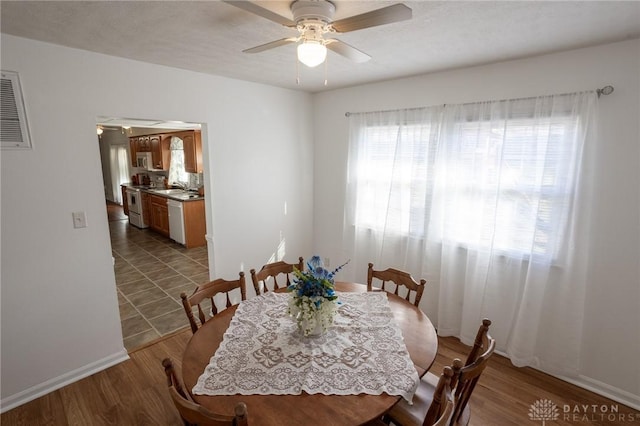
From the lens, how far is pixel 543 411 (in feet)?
7.07

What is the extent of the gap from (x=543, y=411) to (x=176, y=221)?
17.7 ft

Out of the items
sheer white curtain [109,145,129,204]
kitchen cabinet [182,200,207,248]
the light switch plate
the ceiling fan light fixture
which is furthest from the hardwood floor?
sheer white curtain [109,145,129,204]

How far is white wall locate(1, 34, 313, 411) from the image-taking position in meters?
2.07

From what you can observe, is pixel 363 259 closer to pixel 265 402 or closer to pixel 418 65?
pixel 418 65

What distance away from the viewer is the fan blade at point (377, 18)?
3.83 ft

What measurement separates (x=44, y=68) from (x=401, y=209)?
3.01m

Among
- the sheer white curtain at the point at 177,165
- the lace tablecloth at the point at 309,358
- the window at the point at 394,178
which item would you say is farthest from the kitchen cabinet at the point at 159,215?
the lace tablecloth at the point at 309,358

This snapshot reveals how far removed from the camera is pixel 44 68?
2068mm

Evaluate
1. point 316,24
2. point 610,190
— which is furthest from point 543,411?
point 316,24

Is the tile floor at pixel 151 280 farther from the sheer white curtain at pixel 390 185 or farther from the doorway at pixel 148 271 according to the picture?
the sheer white curtain at pixel 390 185

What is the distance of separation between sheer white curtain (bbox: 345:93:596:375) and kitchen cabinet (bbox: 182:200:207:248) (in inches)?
139

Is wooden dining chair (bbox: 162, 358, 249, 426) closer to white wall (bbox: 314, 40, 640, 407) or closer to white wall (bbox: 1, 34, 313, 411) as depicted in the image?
white wall (bbox: 1, 34, 313, 411)

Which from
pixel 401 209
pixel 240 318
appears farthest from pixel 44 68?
pixel 401 209

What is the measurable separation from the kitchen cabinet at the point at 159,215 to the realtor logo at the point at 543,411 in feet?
18.8
